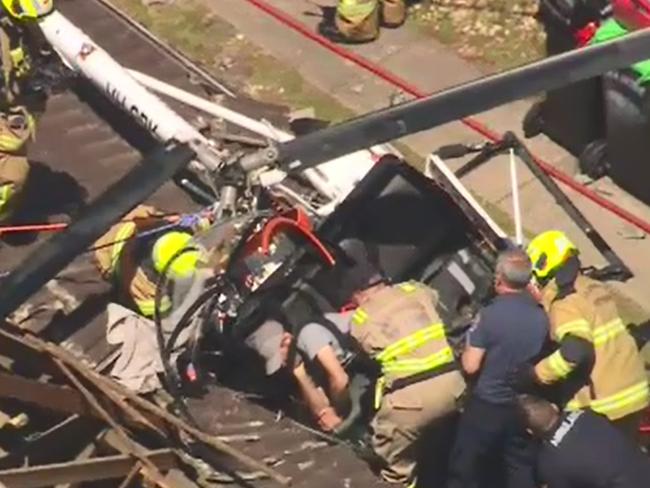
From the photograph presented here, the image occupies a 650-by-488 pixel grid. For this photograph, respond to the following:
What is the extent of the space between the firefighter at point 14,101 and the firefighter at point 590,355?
314cm

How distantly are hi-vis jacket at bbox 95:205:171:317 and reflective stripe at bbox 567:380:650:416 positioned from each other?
2.30m

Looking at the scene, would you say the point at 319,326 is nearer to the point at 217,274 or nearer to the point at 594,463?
the point at 217,274

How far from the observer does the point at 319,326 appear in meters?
8.95

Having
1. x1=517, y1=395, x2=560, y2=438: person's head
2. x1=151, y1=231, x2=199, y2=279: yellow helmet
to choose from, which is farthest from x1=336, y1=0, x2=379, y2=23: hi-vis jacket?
x1=517, y1=395, x2=560, y2=438: person's head

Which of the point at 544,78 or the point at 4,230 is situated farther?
the point at 4,230

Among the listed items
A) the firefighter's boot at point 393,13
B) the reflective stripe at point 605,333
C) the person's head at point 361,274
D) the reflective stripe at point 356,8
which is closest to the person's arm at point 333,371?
the person's head at point 361,274

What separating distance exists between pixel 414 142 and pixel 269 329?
4.50m

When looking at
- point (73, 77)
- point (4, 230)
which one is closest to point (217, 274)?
point (4, 230)

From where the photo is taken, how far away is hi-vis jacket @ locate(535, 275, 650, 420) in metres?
8.92

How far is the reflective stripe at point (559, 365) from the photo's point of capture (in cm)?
883

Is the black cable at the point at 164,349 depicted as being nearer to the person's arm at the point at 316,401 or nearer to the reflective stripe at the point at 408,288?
the person's arm at the point at 316,401

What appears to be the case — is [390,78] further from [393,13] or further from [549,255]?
[549,255]

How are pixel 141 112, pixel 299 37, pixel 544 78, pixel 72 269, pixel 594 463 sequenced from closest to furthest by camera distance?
pixel 594 463 → pixel 544 78 → pixel 72 269 → pixel 141 112 → pixel 299 37

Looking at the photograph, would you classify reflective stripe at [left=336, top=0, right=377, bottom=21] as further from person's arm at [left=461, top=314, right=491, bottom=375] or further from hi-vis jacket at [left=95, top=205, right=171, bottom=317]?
person's arm at [left=461, top=314, right=491, bottom=375]
